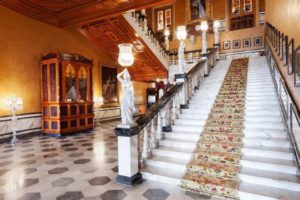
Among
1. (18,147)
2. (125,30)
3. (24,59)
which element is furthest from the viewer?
(125,30)

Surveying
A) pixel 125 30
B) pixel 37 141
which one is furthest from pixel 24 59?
pixel 125 30

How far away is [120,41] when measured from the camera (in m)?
8.50

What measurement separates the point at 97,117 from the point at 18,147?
4.07 metres

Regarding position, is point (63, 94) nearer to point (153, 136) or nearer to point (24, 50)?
point (24, 50)

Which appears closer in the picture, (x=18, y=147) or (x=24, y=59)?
(x=18, y=147)

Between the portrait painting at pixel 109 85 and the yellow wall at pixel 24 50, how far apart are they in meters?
2.25

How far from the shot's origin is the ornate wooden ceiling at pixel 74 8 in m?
5.76

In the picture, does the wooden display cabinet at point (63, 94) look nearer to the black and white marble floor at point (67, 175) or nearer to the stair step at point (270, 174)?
the black and white marble floor at point (67, 175)

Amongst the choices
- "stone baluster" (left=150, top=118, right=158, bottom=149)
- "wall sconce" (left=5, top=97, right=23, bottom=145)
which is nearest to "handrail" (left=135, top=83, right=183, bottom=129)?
"stone baluster" (left=150, top=118, right=158, bottom=149)

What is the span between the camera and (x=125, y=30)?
7.84 metres

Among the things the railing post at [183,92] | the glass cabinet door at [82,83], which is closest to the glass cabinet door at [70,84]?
the glass cabinet door at [82,83]

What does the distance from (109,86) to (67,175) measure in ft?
23.0

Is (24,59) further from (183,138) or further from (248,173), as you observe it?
(248,173)

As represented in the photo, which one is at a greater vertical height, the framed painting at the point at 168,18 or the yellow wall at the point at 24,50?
the framed painting at the point at 168,18
